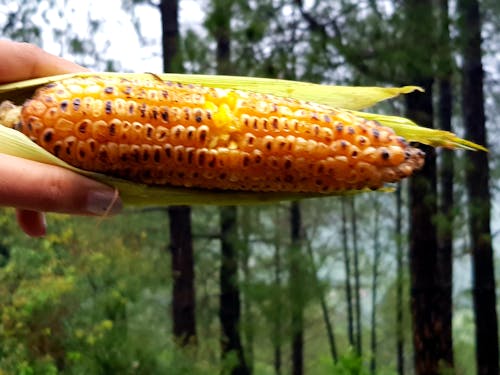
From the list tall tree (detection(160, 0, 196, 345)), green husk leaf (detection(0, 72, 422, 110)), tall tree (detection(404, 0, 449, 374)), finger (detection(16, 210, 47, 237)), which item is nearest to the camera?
green husk leaf (detection(0, 72, 422, 110))


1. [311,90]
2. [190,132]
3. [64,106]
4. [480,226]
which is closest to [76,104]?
[64,106]

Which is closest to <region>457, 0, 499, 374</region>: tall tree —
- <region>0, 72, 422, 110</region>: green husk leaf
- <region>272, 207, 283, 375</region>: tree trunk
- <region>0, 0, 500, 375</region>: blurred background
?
<region>0, 0, 500, 375</region>: blurred background

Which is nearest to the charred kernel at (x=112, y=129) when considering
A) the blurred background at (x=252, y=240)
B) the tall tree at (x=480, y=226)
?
the blurred background at (x=252, y=240)

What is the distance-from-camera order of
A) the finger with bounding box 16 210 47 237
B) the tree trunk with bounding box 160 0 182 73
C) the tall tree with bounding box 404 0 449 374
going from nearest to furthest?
the finger with bounding box 16 210 47 237
the tall tree with bounding box 404 0 449 374
the tree trunk with bounding box 160 0 182 73

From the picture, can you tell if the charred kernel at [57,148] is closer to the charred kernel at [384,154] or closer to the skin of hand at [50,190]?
the skin of hand at [50,190]

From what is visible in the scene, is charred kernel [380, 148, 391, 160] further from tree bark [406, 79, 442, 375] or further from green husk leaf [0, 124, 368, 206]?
tree bark [406, 79, 442, 375]

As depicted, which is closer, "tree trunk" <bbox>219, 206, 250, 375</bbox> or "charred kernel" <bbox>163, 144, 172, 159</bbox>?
"charred kernel" <bbox>163, 144, 172, 159</bbox>

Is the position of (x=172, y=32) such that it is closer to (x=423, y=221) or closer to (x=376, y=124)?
(x=423, y=221)
